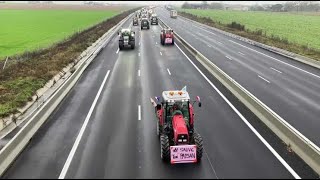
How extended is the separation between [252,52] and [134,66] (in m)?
18.7

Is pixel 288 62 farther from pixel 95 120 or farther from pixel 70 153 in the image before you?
pixel 70 153

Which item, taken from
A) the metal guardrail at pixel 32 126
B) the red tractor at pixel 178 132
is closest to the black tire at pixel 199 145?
the red tractor at pixel 178 132

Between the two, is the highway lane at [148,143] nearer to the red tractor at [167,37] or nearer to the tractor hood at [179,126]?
the tractor hood at [179,126]

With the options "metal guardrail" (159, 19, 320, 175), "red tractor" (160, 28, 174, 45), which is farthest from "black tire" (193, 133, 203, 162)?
"red tractor" (160, 28, 174, 45)

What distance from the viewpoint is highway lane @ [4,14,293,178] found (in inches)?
578

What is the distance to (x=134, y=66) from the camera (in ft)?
122

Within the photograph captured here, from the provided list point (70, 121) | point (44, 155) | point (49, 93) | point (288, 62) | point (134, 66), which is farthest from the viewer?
point (288, 62)

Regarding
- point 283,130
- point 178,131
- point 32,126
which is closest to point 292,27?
point 283,130

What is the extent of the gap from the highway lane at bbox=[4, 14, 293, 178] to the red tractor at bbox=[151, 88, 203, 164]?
0.55 meters

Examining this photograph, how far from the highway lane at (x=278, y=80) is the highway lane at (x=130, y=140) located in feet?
10.7

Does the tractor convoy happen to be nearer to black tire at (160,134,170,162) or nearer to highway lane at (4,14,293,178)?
black tire at (160,134,170,162)

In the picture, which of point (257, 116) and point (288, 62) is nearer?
point (257, 116)

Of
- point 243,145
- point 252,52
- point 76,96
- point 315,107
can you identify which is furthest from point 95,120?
point 252,52

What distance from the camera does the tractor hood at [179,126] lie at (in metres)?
14.7
